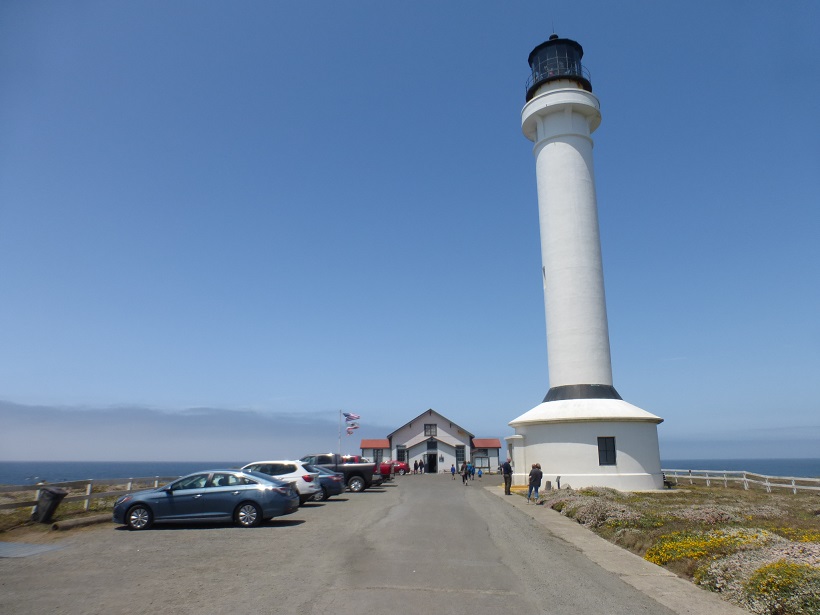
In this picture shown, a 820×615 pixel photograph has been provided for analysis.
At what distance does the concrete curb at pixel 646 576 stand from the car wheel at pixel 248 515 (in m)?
7.31

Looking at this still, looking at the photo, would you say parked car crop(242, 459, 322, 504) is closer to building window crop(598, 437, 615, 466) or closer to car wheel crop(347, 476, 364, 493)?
car wheel crop(347, 476, 364, 493)

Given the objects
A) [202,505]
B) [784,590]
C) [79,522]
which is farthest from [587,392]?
[79,522]

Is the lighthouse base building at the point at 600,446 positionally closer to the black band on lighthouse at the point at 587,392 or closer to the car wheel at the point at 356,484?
the black band on lighthouse at the point at 587,392

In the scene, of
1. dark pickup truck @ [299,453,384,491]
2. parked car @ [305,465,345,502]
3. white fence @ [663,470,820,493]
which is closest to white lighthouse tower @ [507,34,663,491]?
white fence @ [663,470,820,493]

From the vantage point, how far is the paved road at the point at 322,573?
723 centimetres

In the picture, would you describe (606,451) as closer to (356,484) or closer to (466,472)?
(466,472)

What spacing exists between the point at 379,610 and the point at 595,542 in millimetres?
7793

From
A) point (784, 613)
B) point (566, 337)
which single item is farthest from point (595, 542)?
point (566, 337)

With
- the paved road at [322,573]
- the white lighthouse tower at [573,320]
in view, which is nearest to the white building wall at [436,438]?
the white lighthouse tower at [573,320]

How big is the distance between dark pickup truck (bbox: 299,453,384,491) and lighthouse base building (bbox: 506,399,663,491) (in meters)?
8.72

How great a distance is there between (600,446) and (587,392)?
2888 mm

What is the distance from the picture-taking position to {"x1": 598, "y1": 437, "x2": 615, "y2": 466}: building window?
2742 centimetres

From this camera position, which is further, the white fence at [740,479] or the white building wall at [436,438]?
the white building wall at [436,438]

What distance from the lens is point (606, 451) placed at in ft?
90.2
